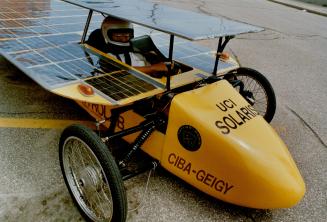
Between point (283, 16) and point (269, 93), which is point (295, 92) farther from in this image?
point (283, 16)

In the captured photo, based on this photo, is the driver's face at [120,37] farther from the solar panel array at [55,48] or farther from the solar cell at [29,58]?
the solar cell at [29,58]

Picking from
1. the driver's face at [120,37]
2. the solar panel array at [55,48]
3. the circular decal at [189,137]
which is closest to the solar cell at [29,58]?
the solar panel array at [55,48]

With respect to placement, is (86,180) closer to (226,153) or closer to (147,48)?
(226,153)

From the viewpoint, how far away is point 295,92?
512 centimetres

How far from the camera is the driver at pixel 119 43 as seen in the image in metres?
3.32

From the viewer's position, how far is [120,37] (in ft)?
11.6

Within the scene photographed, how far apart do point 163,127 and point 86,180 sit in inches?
28.3

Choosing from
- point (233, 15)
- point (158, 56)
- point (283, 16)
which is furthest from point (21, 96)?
point (283, 16)

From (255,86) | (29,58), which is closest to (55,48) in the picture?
(29,58)

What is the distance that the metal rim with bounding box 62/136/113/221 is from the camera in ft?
7.82

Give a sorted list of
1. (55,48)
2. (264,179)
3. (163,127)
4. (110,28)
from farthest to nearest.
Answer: (110,28), (55,48), (163,127), (264,179)

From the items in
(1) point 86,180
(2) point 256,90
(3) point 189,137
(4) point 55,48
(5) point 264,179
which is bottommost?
(1) point 86,180

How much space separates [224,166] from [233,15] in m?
8.91

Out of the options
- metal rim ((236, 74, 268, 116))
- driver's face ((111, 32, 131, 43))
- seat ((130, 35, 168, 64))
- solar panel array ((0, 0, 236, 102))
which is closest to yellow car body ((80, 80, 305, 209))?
solar panel array ((0, 0, 236, 102))
